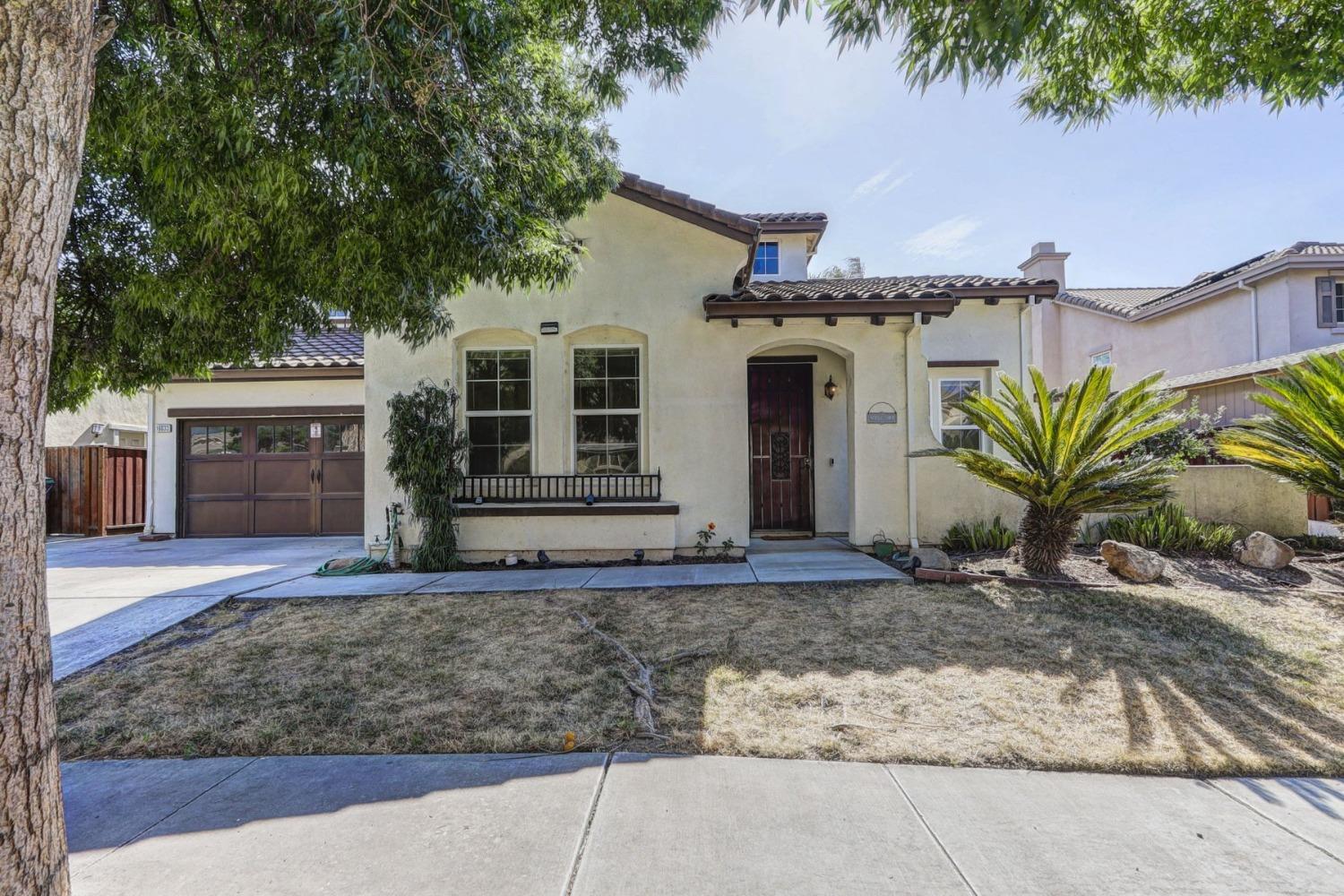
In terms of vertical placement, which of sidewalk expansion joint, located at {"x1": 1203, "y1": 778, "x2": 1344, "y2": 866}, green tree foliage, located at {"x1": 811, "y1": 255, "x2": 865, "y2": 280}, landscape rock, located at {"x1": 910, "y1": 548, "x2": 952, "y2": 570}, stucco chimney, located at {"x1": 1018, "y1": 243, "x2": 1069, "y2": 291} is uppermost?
green tree foliage, located at {"x1": 811, "y1": 255, "x2": 865, "y2": 280}

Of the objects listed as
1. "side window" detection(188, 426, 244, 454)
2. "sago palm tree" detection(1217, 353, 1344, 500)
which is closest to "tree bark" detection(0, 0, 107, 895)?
"sago palm tree" detection(1217, 353, 1344, 500)

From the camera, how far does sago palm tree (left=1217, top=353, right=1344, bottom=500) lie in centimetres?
605

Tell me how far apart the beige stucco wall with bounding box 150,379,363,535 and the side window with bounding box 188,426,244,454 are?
11.8 inches

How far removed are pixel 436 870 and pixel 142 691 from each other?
10.9 feet

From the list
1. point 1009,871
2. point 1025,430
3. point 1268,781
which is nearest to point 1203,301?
point 1025,430

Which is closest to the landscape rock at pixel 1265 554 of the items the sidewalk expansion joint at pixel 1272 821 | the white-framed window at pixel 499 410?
the sidewalk expansion joint at pixel 1272 821

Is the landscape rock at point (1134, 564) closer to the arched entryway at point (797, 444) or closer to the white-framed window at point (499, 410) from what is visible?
the arched entryway at point (797, 444)

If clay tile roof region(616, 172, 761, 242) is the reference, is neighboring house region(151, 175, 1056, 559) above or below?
below

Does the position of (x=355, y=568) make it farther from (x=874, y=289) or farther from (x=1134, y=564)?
(x=1134, y=564)

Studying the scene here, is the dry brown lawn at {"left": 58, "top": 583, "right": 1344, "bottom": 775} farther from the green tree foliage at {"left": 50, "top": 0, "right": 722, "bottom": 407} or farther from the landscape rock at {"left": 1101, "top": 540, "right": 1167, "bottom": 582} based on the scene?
the green tree foliage at {"left": 50, "top": 0, "right": 722, "bottom": 407}

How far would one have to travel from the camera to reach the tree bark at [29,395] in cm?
153

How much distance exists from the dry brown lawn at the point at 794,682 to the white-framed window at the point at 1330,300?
12207 millimetres

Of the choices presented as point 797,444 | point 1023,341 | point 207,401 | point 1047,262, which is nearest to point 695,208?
point 797,444

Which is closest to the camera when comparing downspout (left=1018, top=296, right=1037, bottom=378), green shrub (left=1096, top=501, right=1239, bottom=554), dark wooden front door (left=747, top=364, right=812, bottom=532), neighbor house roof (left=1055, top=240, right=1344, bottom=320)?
green shrub (left=1096, top=501, right=1239, bottom=554)
